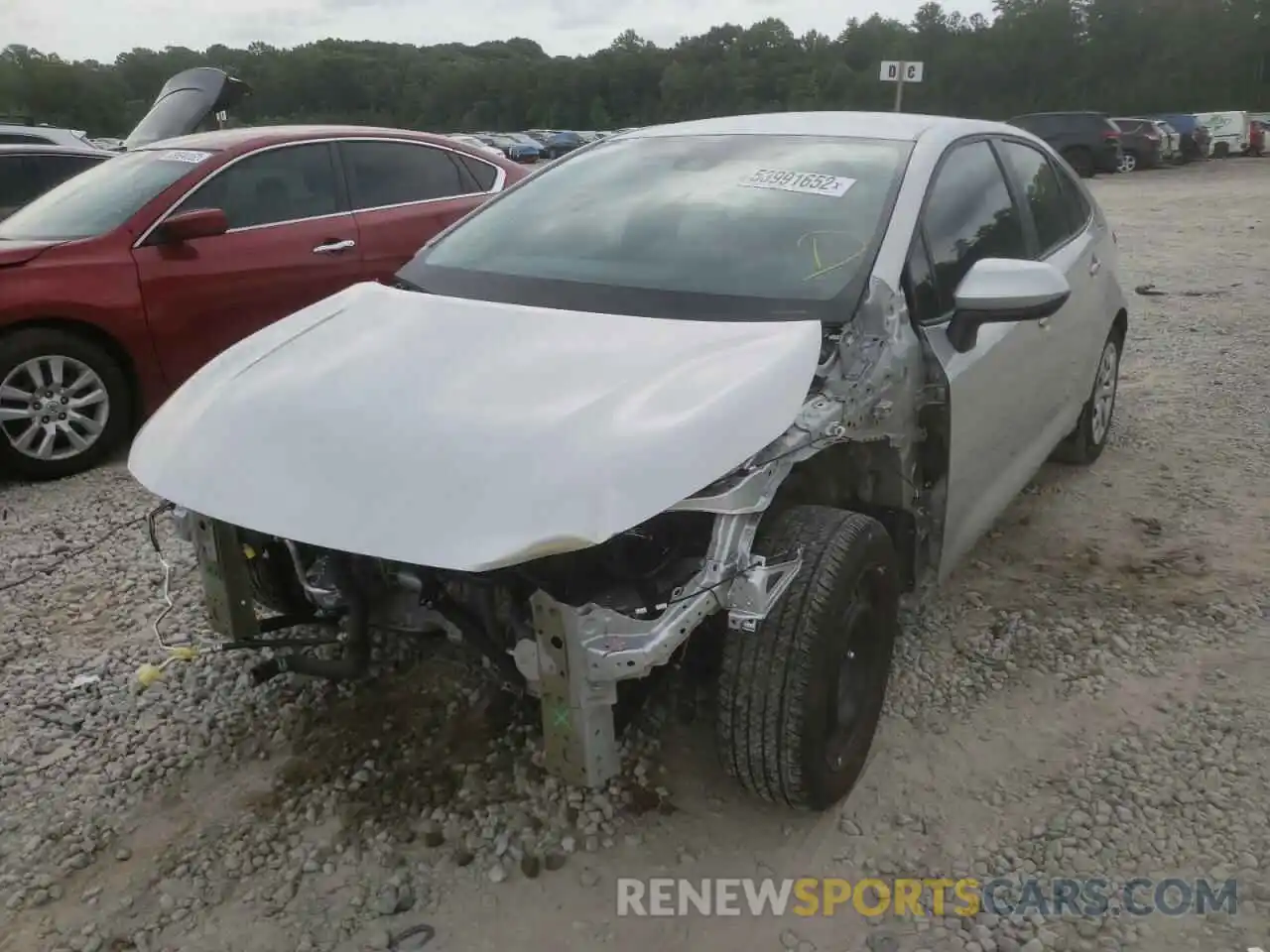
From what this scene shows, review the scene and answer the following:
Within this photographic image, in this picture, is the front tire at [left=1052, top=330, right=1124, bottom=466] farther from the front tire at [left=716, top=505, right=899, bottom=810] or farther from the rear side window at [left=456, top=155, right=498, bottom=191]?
the rear side window at [left=456, top=155, right=498, bottom=191]

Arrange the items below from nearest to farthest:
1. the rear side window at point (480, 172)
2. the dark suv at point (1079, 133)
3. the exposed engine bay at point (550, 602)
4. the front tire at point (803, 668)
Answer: the exposed engine bay at point (550, 602), the front tire at point (803, 668), the rear side window at point (480, 172), the dark suv at point (1079, 133)

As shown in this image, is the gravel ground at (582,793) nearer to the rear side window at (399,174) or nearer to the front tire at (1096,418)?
the front tire at (1096,418)

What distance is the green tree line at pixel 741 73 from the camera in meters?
48.1

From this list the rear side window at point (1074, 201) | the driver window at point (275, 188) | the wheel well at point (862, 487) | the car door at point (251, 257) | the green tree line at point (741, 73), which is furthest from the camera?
the green tree line at point (741, 73)

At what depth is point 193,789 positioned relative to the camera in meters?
2.65

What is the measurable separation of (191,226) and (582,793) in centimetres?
358

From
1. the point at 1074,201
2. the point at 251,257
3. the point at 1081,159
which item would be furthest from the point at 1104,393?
the point at 1081,159

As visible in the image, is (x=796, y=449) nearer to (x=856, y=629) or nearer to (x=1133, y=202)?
(x=856, y=629)

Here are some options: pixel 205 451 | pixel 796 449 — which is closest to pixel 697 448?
pixel 796 449

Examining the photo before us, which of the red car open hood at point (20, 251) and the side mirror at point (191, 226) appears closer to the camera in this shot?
the red car open hood at point (20, 251)

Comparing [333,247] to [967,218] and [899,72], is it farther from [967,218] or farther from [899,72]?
[899,72]

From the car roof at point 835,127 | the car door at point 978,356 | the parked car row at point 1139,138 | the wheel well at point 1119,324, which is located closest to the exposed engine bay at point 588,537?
the car door at point 978,356

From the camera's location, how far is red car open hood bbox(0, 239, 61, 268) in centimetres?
470

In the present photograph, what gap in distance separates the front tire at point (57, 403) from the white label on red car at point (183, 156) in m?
1.12
